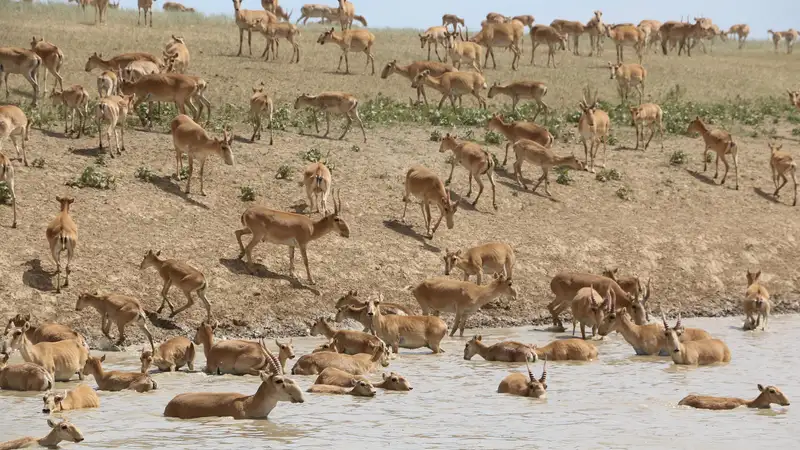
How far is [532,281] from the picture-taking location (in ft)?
77.4

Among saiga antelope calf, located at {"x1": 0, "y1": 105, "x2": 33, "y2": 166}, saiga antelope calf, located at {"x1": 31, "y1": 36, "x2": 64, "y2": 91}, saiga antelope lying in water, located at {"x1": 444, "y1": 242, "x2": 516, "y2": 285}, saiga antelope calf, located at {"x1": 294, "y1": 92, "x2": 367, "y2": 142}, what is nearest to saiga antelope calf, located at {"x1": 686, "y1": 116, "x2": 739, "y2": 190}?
saiga antelope calf, located at {"x1": 294, "y1": 92, "x2": 367, "y2": 142}

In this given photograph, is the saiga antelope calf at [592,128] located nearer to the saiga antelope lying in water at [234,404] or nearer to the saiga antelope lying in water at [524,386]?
the saiga antelope lying in water at [524,386]

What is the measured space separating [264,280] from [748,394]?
25.7 ft

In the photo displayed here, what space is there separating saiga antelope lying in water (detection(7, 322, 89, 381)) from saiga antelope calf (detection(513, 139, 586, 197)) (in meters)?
12.7

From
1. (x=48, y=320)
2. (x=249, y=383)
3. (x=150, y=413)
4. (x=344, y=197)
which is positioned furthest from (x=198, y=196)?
(x=150, y=413)

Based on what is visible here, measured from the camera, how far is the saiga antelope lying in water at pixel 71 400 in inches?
563

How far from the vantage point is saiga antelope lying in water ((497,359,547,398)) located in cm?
1616

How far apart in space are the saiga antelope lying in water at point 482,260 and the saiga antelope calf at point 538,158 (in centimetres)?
501

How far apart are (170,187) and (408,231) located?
4.13m

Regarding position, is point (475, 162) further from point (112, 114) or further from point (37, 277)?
point (37, 277)

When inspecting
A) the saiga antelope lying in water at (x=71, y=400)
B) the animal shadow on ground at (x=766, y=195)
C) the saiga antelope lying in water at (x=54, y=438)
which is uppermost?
the animal shadow on ground at (x=766, y=195)

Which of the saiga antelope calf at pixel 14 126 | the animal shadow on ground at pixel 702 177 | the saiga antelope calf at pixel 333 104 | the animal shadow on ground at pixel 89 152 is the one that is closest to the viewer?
the saiga antelope calf at pixel 14 126

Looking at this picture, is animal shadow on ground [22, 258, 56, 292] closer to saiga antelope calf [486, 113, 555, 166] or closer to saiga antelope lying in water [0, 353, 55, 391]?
saiga antelope lying in water [0, 353, 55, 391]

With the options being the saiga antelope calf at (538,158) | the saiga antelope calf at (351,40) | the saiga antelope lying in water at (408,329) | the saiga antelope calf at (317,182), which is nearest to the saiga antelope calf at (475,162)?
the saiga antelope calf at (538,158)
